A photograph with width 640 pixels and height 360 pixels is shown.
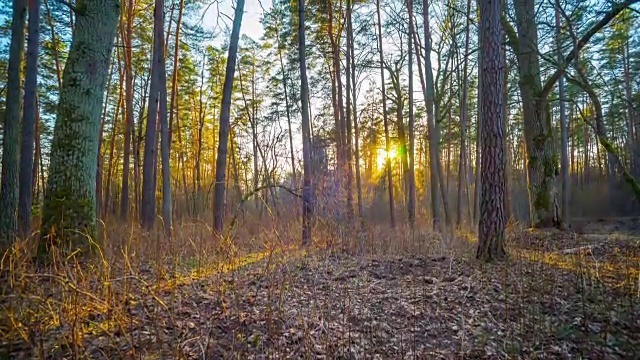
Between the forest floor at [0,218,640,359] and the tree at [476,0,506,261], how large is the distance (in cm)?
37

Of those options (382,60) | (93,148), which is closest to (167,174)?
(93,148)

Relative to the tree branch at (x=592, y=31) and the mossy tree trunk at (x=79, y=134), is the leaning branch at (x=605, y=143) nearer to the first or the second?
the tree branch at (x=592, y=31)

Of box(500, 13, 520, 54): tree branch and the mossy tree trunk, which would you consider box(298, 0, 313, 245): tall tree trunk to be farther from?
box(500, 13, 520, 54): tree branch

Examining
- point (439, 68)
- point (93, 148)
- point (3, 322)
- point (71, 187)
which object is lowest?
point (3, 322)

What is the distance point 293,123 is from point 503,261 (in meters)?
12.4

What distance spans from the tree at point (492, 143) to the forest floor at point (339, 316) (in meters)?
0.37

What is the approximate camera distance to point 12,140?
5.21 metres

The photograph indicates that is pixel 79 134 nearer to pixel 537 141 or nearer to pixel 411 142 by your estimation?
pixel 537 141

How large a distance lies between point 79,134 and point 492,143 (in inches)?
202

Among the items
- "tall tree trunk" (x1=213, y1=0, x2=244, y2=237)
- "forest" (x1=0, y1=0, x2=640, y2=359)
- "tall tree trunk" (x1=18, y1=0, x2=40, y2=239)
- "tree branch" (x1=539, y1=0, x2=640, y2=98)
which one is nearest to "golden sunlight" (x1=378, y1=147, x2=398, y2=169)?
"forest" (x1=0, y1=0, x2=640, y2=359)

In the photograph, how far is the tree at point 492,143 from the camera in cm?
393

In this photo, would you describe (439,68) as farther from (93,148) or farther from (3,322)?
(3,322)

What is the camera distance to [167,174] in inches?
317

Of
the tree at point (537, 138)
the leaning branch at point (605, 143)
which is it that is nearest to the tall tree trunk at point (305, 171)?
the tree at point (537, 138)
